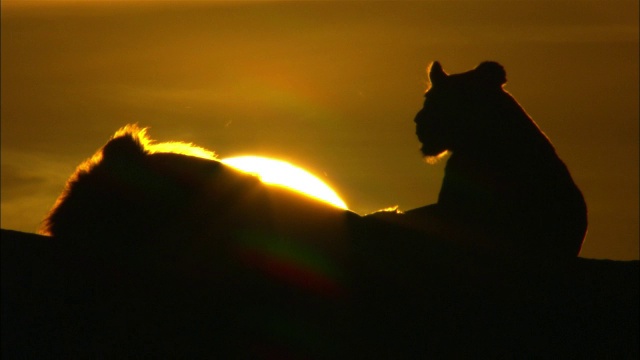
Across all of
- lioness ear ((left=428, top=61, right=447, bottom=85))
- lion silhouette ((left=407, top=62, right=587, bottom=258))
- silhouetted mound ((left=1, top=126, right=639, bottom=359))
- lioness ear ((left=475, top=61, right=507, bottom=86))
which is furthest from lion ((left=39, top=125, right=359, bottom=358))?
lioness ear ((left=428, top=61, right=447, bottom=85))

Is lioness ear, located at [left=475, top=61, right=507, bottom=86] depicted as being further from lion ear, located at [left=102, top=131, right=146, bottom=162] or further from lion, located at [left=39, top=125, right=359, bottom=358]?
lion ear, located at [left=102, top=131, right=146, bottom=162]

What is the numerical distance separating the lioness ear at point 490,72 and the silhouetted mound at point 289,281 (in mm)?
4099

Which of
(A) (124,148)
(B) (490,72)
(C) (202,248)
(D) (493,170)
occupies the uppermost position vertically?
(B) (490,72)

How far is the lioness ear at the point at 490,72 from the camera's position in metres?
8.96

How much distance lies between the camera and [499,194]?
782 cm

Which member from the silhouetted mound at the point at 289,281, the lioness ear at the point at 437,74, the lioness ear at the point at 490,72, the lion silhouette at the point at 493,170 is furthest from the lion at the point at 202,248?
the lioness ear at the point at 437,74

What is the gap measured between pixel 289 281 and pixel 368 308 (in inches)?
18.5

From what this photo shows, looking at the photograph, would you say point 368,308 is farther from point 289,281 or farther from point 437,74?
Result: point 437,74

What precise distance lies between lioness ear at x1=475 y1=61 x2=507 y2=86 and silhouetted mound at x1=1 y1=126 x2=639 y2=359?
161 inches

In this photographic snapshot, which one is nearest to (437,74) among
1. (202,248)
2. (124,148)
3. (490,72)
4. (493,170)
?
(490,72)

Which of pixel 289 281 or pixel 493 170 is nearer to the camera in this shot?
pixel 289 281

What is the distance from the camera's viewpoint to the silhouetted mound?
4.29 meters

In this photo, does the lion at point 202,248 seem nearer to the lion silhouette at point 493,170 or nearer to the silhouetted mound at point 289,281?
the silhouetted mound at point 289,281

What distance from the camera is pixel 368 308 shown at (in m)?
4.75
